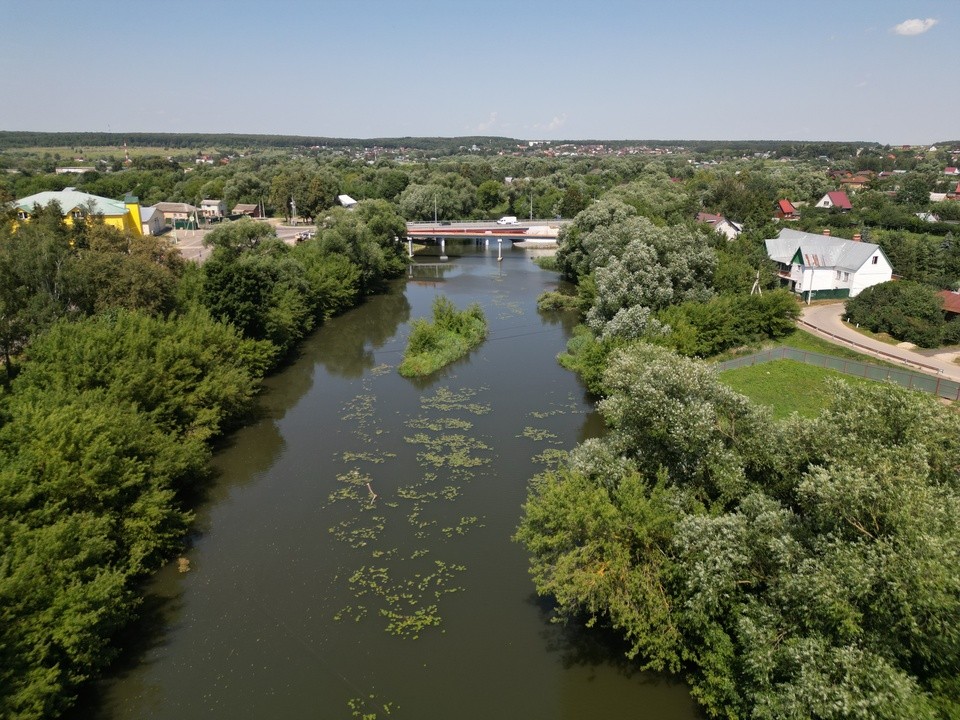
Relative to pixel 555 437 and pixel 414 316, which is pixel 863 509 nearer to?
pixel 555 437

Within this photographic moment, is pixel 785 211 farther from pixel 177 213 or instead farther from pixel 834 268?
pixel 177 213

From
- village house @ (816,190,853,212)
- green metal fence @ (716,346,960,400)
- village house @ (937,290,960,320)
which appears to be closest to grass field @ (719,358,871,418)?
green metal fence @ (716,346,960,400)

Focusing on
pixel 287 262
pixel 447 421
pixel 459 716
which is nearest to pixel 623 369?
pixel 459 716

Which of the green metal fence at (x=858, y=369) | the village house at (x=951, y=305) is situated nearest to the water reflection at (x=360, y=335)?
the green metal fence at (x=858, y=369)

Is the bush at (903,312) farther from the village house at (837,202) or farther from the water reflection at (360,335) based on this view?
the village house at (837,202)

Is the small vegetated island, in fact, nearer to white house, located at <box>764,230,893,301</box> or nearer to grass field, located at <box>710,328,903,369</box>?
grass field, located at <box>710,328,903,369</box>
